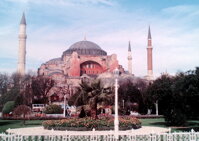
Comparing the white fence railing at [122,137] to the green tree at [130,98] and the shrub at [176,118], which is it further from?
the green tree at [130,98]

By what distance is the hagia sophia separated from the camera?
220ft

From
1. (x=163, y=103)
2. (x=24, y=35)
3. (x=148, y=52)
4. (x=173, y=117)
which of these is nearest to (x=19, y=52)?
(x=24, y=35)

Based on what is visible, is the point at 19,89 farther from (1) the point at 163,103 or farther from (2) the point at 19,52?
(1) the point at 163,103

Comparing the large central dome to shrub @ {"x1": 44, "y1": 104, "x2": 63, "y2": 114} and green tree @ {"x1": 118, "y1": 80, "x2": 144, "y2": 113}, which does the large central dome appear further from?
shrub @ {"x1": 44, "y1": 104, "x2": 63, "y2": 114}

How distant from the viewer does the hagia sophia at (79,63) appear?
67.1 m

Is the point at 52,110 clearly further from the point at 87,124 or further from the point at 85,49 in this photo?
the point at 85,49

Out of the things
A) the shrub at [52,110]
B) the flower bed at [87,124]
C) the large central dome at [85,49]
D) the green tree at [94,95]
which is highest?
the large central dome at [85,49]

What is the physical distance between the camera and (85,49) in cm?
8088

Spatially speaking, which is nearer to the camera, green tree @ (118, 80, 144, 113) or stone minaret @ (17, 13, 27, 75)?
green tree @ (118, 80, 144, 113)

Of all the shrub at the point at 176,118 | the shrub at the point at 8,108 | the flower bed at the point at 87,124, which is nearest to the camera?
the flower bed at the point at 87,124

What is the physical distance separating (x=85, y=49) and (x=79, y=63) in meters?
8.00

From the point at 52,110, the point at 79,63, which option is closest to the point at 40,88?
the point at 52,110

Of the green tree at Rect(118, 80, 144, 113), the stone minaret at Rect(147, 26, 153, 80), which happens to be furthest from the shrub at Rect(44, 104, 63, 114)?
the stone minaret at Rect(147, 26, 153, 80)

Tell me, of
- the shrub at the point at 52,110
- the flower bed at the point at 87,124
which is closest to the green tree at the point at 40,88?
the shrub at the point at 52,110
